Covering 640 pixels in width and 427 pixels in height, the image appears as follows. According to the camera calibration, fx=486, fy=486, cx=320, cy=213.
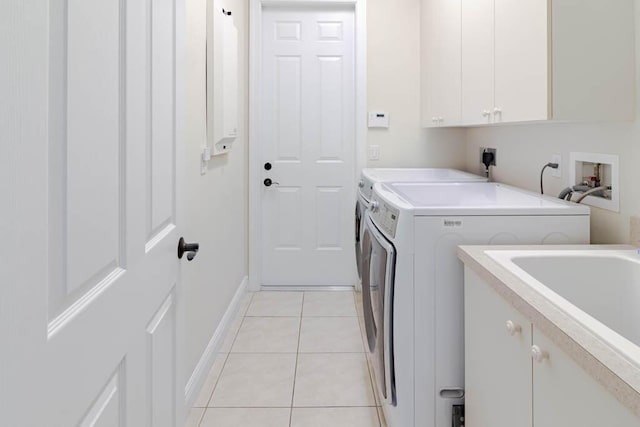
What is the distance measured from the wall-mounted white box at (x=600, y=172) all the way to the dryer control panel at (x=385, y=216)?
715 millimetres

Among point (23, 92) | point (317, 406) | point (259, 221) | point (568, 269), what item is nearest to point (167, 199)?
point (23, 92)

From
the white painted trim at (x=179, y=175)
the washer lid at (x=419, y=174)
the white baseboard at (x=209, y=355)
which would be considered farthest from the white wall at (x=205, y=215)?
the washer lid at (x=419, y=174)

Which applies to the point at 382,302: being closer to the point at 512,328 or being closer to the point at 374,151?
the point at 512,328

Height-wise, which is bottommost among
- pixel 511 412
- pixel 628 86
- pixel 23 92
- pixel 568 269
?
pixel 511 412

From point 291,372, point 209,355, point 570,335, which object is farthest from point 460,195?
point 570,335

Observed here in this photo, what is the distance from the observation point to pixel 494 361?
4.08ft

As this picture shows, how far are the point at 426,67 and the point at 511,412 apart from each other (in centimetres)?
276

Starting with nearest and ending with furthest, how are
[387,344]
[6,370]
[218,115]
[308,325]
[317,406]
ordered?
[6,370]
[387,344]
[317,406]
[218,115]
[308,325]

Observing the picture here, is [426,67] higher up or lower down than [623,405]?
higher up

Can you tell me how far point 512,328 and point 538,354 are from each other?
0.13m

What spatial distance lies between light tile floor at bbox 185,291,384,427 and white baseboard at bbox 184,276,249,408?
40 mm

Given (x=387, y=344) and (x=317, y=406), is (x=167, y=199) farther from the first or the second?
(x=317, y=406)

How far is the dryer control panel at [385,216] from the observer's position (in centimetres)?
167

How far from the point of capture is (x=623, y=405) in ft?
2.29
